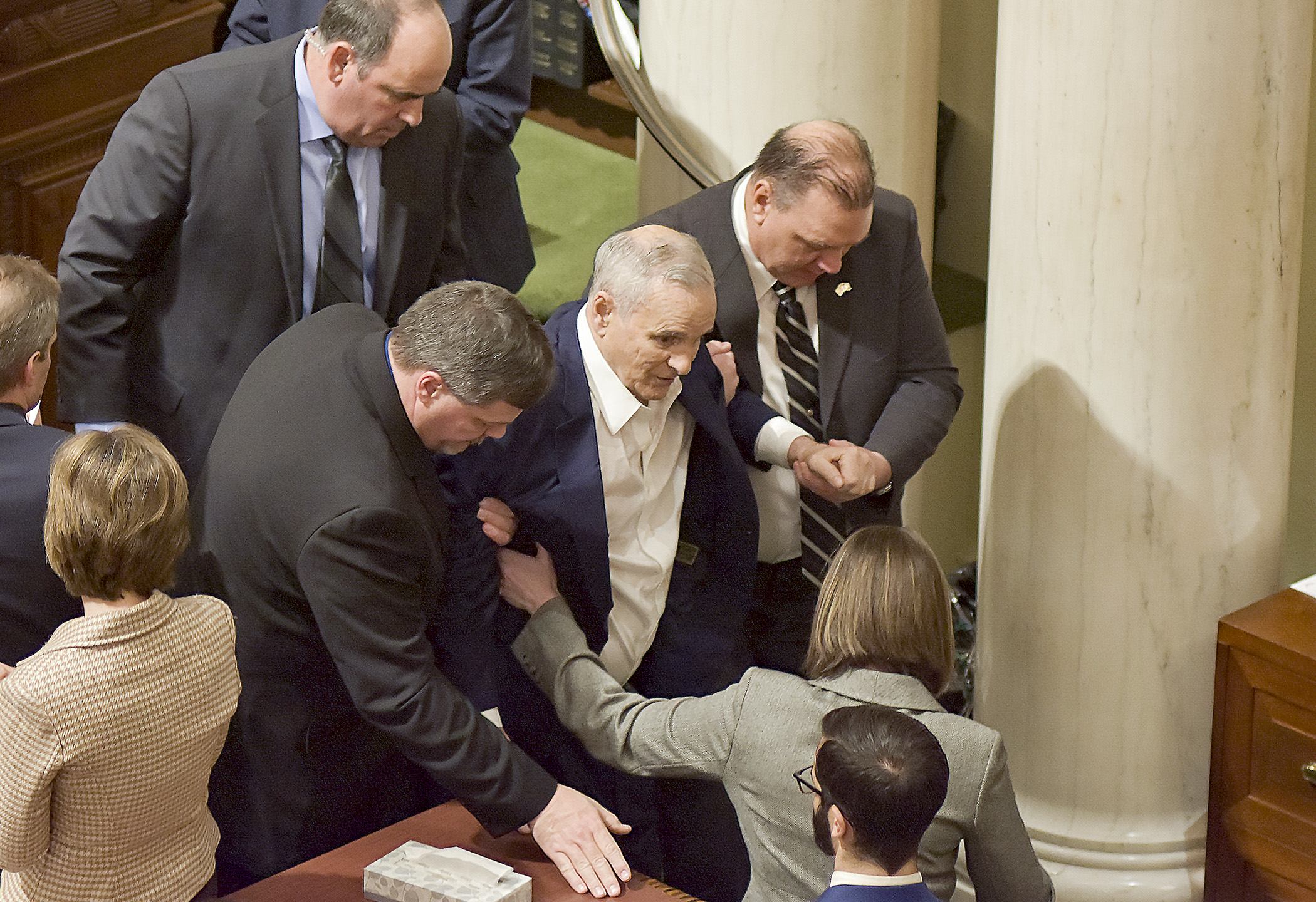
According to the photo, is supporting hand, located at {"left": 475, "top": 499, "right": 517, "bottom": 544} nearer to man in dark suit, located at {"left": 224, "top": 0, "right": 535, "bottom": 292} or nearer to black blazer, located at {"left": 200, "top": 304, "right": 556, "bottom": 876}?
black blazer, located at {"left": 200, "top": 304, "right": 556, "bottom": 876}

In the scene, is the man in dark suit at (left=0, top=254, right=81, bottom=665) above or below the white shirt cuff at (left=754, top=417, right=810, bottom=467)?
above

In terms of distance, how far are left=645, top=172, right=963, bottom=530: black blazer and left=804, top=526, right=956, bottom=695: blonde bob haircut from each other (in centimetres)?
83

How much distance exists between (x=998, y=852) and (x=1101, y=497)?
1.28 meters

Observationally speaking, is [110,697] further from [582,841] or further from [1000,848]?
[1000,848]

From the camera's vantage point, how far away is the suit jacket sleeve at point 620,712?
2.52 meters

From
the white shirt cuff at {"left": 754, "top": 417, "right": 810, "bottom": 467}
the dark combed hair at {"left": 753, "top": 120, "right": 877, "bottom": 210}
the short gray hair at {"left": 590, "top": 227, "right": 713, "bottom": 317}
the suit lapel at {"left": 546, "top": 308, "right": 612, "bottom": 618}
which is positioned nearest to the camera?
the short gray hair at {"left": 590, "top": 227, "right": 713, "bottom": 317}

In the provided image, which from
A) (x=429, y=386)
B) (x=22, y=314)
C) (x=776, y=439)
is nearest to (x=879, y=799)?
(x=429, y=386)

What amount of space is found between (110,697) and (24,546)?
50 cm

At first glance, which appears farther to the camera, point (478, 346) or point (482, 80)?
point (482, 80)

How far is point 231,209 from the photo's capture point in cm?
308

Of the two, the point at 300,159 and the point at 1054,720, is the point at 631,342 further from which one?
the point at 1054,720

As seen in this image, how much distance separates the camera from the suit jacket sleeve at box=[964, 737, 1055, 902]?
241cm

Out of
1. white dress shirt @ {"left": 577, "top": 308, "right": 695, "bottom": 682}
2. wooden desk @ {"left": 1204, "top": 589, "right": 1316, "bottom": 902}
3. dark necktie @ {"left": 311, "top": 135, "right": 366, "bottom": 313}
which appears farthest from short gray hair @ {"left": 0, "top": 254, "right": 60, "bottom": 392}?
wooden desk @ {"left": 1204, "top": 589, "right": 1316, "bottom": 902}

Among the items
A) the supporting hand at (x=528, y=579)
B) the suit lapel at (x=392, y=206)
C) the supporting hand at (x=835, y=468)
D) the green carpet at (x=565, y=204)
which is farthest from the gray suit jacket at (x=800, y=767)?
the green carpet at (x=565, y=204)
